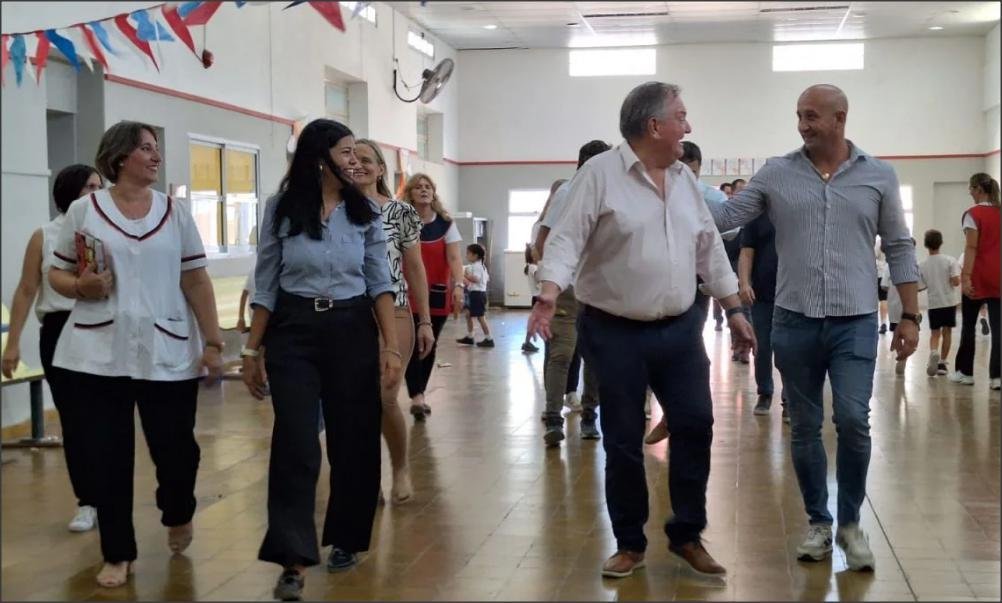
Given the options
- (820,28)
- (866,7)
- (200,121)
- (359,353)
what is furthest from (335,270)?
(820,28)

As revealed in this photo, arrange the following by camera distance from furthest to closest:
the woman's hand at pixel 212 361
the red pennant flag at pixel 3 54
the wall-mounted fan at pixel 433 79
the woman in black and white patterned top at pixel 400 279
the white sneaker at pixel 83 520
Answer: the wall-mounted fan at pixel 433 79, the woman in black and white patterned top at pixel 400 279, the white sneaker at pixel 83 520, the woman's hand at pixel 212 361, the red pennant flag at pixel 3 54

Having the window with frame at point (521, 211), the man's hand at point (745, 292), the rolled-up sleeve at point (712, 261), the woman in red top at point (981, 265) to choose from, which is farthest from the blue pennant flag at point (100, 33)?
the window with frame at point (521, 211)

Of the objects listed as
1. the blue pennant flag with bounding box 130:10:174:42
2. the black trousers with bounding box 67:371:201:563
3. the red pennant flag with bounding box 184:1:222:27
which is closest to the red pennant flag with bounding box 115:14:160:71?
the blue pennant flag with bounding box 130:10:174:42

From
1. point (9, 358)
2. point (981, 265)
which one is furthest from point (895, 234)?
point (981, 265)

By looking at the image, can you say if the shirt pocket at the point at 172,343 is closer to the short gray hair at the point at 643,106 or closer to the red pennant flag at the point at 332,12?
the red pennant flag at the point at 332,12

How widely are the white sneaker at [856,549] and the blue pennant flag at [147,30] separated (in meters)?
3.12

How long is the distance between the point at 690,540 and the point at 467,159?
21026mm

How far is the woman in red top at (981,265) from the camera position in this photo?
9.14m

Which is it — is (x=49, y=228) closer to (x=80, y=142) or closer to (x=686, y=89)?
(x=80, y=142)

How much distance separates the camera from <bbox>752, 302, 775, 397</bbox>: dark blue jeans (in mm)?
7395

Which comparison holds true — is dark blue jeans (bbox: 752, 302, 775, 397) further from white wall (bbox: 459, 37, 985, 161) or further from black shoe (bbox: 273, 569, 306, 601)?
white wall (bbox: 459, 37, 985, 161)

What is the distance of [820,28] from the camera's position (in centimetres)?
2178

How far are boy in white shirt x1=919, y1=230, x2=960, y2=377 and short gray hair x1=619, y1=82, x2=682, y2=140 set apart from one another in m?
7.64

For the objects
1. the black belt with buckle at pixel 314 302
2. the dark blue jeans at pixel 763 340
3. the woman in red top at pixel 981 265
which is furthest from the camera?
the woman in red top at pixel 981 265
